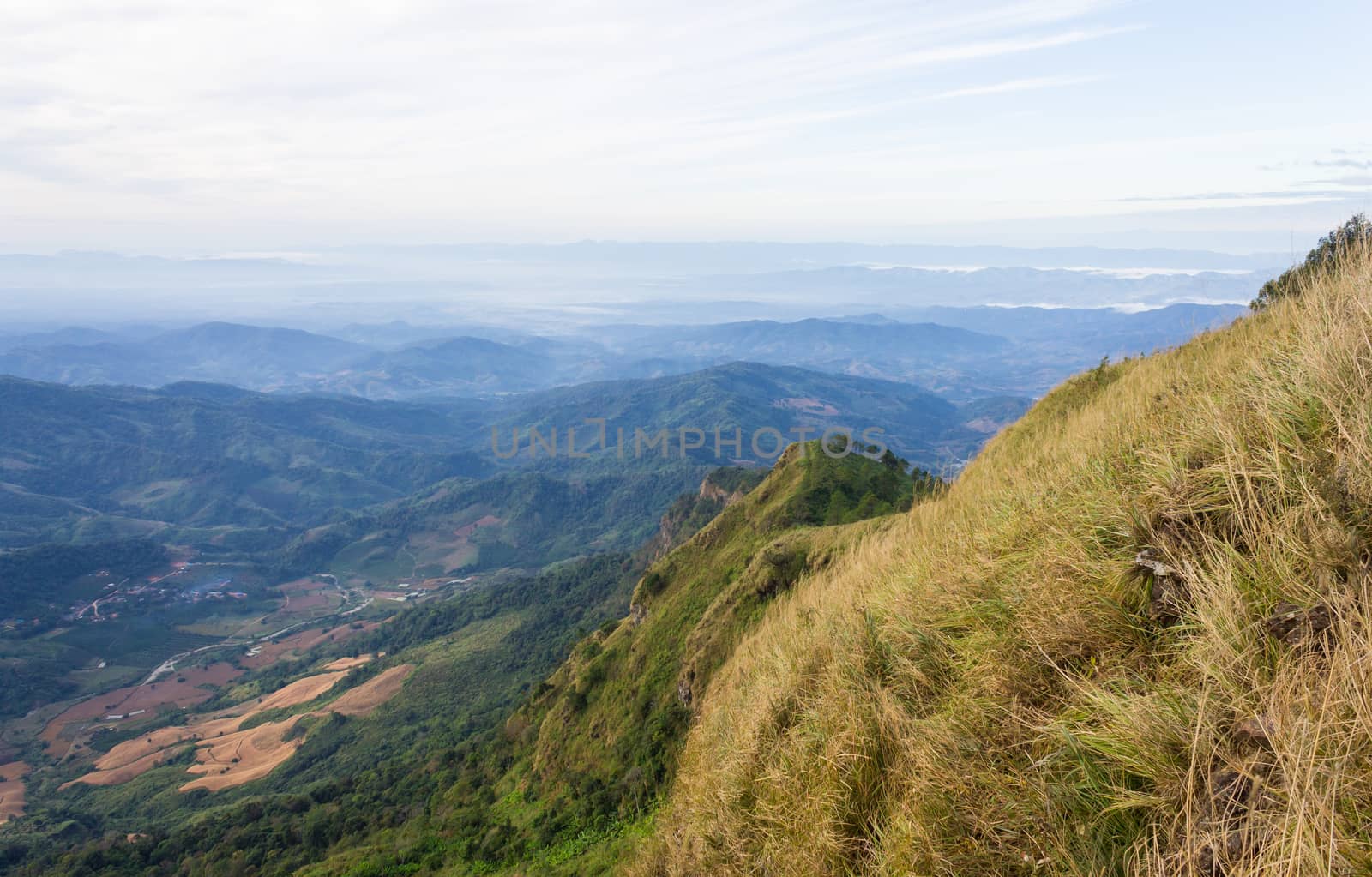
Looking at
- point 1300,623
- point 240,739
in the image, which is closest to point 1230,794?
point 1300,623

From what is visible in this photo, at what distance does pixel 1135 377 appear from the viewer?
8781 mm

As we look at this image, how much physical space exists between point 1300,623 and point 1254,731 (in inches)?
27.4

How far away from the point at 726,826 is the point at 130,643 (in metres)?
192

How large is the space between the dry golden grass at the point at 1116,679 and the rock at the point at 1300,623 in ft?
0.18

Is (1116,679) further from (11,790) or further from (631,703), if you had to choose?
(11,790)

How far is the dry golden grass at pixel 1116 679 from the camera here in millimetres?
2824

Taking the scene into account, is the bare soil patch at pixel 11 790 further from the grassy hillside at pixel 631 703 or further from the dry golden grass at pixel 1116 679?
the dry golden grass at pixel 1116 679

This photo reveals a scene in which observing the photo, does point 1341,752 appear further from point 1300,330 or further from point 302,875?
point 302,875

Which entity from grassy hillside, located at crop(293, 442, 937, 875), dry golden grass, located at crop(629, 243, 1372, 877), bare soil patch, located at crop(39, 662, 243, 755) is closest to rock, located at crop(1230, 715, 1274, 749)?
dry golden grass, located at crop(629, 243, 1372, 877)

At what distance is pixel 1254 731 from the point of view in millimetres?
2891

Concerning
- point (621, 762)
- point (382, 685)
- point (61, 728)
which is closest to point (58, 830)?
point (382, 685)

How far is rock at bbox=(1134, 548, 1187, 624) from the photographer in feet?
12.6

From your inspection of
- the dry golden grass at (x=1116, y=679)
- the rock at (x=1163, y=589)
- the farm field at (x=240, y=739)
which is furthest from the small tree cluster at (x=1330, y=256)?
the farm field at (x=240, y=739)

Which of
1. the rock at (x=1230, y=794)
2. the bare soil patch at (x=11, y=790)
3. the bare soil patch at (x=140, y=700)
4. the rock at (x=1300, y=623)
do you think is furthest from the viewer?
the bare soil patch at (x=140, y=700)
